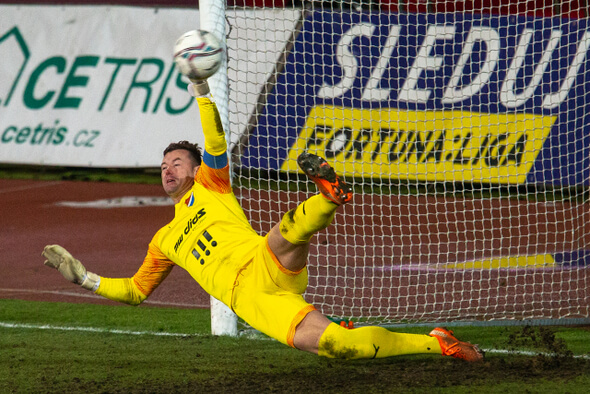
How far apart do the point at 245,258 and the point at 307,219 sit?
0.62 meters

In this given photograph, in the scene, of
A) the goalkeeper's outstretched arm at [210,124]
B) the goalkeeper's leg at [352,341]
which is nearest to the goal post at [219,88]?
the goalkeeper's outstretched arm at [210,124]

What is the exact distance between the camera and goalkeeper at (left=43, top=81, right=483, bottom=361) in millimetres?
3760

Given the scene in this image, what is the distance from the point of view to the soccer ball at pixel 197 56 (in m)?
4.05

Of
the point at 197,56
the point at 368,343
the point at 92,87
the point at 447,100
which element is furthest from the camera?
the point at 92,87

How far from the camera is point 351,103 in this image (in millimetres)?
10945

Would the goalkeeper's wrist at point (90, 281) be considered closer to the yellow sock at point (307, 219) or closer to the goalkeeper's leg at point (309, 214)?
the goalkeeper's leg at point (309, 214)

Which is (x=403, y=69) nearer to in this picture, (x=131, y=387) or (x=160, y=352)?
(x=160, y=352)

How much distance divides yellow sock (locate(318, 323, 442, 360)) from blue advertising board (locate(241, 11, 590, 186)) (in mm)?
5447

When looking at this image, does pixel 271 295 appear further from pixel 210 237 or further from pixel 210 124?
pixel 210 124

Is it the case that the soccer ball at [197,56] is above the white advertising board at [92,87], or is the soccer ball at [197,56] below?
below

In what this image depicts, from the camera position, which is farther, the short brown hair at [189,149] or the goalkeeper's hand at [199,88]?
the short brown hair at [189,149]

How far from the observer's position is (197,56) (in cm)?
405

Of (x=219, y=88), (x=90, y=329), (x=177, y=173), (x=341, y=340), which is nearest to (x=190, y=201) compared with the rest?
(x=177, y=173)

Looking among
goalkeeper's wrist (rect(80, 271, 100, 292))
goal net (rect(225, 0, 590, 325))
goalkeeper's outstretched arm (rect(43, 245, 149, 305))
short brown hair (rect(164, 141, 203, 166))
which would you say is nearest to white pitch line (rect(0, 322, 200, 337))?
goalkeeper's outstretched arm (rect(43, 245, 149, 305))
